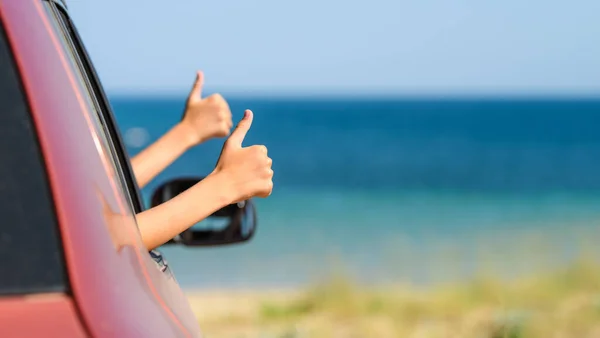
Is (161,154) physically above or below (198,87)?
below

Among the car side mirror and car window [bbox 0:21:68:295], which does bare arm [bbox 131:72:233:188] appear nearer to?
the car side mirror

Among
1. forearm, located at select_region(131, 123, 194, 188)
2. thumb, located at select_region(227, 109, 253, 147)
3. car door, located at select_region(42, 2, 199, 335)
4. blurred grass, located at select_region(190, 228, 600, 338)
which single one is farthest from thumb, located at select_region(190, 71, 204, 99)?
blurred grass, located at select_region(190, 228, 600, 338)

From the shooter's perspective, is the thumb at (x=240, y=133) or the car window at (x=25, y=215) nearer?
the car window at (x=25, y=215)

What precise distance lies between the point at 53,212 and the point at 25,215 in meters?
0.04

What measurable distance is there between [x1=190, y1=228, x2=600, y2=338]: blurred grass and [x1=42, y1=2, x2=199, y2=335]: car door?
5.27m

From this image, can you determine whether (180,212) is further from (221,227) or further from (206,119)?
(206,119)

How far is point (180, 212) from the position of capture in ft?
6.57

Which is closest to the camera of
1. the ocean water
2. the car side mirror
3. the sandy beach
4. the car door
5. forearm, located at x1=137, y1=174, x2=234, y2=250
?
the car door

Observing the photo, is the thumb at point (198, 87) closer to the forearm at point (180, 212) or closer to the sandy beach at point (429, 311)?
the forearm at point (180, 212)

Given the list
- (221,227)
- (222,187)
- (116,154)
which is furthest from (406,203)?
(222,187)

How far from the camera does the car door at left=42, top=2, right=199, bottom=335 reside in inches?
68.7

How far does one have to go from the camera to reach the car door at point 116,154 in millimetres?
1744

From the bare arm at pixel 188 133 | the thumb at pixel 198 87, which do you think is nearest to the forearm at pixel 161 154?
the bare arm at pixel 188 133

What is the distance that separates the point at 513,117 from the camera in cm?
12862
